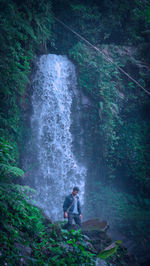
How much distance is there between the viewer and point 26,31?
25.5 feet

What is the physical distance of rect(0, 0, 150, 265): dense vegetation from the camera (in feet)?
25.1

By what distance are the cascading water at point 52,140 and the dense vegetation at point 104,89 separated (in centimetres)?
84

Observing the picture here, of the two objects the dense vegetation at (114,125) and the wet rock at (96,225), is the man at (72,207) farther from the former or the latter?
the dense vegetation at (114,125)

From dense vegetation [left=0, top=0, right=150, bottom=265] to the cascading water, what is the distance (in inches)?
33.1

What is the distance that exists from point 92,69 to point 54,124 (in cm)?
443

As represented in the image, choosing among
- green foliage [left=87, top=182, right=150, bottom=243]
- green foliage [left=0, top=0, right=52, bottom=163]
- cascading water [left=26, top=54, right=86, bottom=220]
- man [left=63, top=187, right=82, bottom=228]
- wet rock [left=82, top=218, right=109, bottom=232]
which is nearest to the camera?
man [left=63, top=187, right=82, bottom=228]

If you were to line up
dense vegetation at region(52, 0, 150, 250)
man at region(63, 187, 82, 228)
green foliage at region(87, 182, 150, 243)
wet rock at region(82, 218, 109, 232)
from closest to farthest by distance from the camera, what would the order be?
1. man at region(63, 187, 82, 228)
2. wet rock at region(82, 218, 109, 232)
3. green foliage at region(87, 182, 150, 243)
4. dense vegetation at region(52, 0, 150, 250)

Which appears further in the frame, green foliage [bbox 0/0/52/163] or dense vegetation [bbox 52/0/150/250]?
dense vegetation [bbox 52/0/150/250]

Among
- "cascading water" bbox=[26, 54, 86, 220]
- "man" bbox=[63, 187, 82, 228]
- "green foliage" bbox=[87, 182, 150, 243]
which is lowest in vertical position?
"green foliage" bbox=[87, 182, 150, 243]

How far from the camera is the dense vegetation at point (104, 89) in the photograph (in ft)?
25.1

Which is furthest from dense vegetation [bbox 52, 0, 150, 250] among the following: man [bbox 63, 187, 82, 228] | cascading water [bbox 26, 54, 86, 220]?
man [bbox 63, 187, 82, 228]

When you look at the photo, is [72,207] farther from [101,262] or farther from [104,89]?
[104,89]

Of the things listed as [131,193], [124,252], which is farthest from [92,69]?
[124,252]

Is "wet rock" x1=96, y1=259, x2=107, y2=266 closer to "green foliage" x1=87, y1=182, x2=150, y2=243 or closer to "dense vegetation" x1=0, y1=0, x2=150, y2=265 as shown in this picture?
"dense vegetation" x1=0, y1=0, x2=150, y2=265
